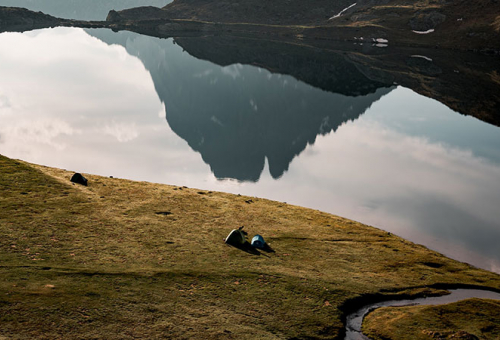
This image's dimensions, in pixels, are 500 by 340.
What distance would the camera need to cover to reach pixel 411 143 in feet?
416

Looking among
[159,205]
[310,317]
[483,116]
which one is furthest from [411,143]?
[310,317]

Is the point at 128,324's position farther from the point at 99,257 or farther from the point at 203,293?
the point at 99,257

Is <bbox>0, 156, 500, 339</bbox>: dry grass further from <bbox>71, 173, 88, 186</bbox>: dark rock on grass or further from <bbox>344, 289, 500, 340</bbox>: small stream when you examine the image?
<bbox>71, 173, 88, 186</bbox>: dark rock on grass

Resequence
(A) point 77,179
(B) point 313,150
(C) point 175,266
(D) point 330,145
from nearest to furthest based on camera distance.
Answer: (C) point 175,266
(A) point 77,179
(B) point 313,150
(D) point 330,145

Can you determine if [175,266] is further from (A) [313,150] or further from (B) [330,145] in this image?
(B) [330,145]

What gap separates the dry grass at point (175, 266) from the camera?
3038 centimetres

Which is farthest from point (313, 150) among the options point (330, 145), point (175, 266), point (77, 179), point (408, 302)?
point (175, 266)

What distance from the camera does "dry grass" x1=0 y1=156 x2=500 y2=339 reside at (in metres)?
30.4

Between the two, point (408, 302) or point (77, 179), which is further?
point (77, 179)

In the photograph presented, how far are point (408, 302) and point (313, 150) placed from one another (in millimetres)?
92031

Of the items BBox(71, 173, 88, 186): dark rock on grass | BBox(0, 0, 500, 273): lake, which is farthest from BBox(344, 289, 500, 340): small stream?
BBox(71, 173, 88, 186): dark rock on grass

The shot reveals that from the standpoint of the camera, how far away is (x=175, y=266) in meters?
39.1

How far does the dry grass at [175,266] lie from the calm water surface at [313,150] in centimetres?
1899

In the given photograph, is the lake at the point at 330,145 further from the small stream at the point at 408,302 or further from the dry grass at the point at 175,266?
the dry grass at the point at 175,266
